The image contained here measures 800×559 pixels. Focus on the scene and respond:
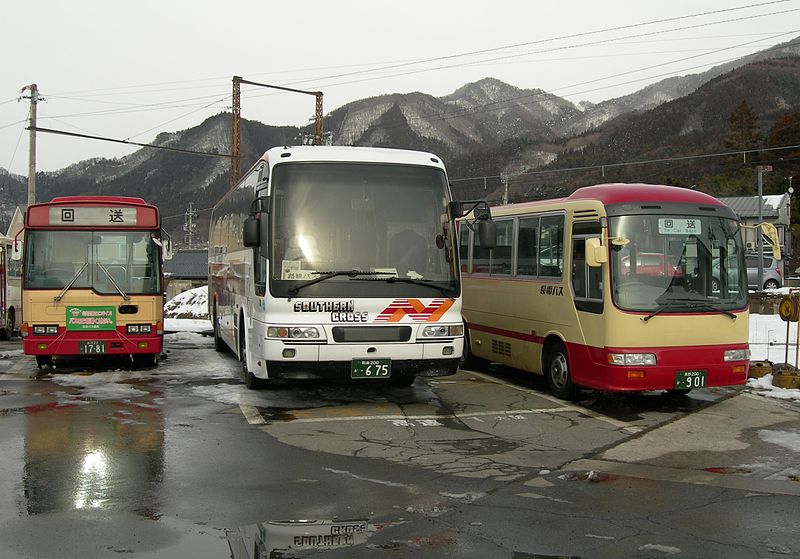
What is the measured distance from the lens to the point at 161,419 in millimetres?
9805

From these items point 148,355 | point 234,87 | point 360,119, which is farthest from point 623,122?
point 148,355

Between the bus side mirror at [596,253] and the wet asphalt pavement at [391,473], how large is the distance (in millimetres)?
1921

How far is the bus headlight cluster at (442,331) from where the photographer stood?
1020 cm

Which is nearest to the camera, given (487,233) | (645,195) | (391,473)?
(391,473)

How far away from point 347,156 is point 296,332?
234 cm

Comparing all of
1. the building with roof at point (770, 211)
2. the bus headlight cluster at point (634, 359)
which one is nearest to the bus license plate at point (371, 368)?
the bus headlight cluster at point (634, 359)

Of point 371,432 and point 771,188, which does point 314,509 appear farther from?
point 771,188

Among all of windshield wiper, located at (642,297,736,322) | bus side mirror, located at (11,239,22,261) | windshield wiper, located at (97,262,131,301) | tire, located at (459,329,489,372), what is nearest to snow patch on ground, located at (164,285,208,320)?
bus side mirror, located at (11,239,22,261)

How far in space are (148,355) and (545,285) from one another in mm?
7509

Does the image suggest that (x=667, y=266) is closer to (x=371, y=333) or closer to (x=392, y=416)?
(x=371, y=333)

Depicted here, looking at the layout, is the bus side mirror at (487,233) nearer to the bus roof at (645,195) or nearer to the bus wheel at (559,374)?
the bus roof at (645,195)

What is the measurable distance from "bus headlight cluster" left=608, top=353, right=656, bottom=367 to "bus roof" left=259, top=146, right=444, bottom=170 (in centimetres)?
325

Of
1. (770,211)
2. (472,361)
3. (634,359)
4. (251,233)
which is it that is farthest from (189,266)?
(634,359)

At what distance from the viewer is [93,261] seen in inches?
546
